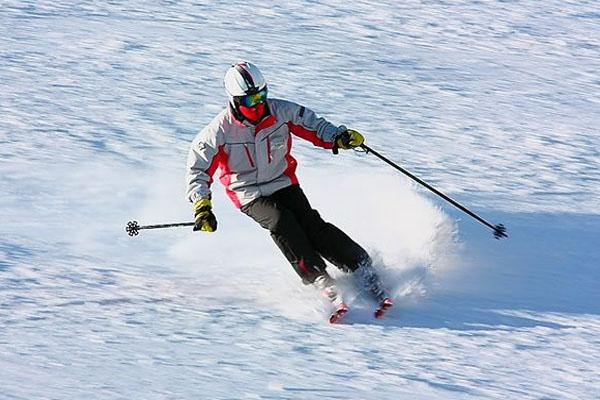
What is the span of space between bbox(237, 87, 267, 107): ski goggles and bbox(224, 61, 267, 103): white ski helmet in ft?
0.06

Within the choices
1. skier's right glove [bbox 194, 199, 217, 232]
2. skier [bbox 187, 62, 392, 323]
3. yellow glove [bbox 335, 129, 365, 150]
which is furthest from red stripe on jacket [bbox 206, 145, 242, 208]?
yellow glove [bbox 335, 129, 365, 150]

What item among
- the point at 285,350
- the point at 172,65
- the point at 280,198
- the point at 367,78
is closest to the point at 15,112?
the point at 172,65

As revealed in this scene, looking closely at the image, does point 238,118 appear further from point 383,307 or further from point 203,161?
point 383,307

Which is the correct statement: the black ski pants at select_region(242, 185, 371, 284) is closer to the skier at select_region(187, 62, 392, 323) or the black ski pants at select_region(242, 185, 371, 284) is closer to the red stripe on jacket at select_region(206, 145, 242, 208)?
the skier at select_region(187, 62, 392, 323)

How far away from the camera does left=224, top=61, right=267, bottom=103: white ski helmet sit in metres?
7.11

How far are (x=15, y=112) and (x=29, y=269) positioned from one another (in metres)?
4.30

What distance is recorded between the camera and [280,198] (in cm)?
743

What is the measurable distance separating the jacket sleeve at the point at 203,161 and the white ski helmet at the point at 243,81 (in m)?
0.28

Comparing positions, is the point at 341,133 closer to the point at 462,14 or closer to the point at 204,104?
the point at 204,104

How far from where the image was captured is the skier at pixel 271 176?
7.14 meters

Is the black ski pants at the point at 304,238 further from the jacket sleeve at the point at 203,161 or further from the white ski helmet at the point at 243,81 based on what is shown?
the white ski helmet at the point at 243,81

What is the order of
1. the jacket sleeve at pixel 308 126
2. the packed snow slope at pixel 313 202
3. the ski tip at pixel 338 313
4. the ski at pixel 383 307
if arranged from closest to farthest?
the packed snow slope at pixel 313 202 < the ski tip at pixel 338 313 < the ski at pixel 383 307 < the jacket sleeve at pixel 308 126

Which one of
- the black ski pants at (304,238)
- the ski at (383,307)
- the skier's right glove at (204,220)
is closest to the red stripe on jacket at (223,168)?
the black ski pants at (304,238)

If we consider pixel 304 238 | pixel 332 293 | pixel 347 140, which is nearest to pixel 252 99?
pixel 347 140
